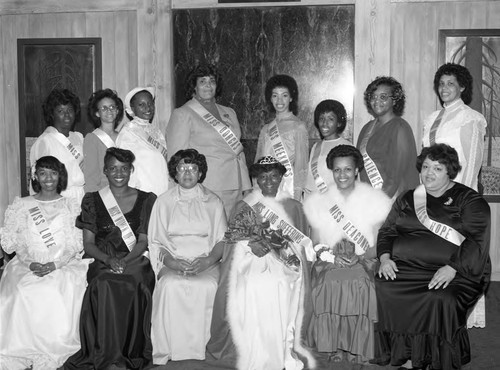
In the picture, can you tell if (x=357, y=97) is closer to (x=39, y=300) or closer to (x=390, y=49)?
(x=390, y=49)

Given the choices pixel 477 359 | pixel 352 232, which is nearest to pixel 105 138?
pixel 352 232

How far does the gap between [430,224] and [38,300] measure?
2.46 metres

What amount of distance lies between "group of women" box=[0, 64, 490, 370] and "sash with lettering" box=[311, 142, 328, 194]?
0.07ft

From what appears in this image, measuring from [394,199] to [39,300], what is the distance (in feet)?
7.86

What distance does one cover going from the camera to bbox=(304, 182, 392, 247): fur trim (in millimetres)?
4473

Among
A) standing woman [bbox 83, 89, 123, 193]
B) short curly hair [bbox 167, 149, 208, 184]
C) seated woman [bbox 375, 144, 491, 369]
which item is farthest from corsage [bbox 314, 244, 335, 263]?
standing woman [bbox 83, 89, 123, 193]

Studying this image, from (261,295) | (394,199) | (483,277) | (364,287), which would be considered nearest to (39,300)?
(261,295)

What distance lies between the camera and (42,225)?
14.6ft

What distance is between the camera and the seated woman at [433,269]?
3938 mm

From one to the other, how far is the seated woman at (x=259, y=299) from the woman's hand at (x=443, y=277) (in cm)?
79

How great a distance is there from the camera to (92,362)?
4098 millimetres

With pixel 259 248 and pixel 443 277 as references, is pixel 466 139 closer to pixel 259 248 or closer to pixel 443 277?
pixel 443 277

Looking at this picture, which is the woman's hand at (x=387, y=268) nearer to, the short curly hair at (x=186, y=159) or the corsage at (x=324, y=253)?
the corsage at (x=324, y=253)

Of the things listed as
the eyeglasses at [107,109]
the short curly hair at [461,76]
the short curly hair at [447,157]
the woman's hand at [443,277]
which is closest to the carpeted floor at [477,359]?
the woman's hand at [443,277]
